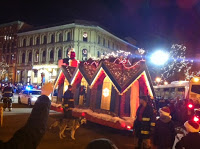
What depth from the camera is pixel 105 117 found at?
1075 cm

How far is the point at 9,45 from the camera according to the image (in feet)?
197

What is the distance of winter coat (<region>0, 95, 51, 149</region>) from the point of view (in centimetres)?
195

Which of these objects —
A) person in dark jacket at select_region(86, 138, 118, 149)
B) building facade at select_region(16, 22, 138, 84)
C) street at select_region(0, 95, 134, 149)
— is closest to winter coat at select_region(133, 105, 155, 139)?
street at select_region(0, 95, 134, 149)

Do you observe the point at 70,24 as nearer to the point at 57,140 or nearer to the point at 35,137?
the point at 57,140

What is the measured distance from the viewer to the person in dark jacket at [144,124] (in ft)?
20.4

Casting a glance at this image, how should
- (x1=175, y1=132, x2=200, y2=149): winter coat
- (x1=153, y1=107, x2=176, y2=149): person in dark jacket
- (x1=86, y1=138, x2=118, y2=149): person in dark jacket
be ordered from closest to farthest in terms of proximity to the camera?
1. (x1=86, y1=138, x2=118, y2=149): person in dark jacket
2. (x1=175, y1=132, x2=200, y2=149): winter coat
3. (x1=153, y1=107, x2=176, y2=149): person in dark jacket

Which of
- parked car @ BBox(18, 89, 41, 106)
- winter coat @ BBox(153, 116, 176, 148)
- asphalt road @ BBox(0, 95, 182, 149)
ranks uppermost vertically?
winter coat @ BBox(153, 116, 176, 148)

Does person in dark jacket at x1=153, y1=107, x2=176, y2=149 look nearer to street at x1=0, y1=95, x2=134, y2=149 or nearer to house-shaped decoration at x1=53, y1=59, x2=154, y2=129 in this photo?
street at x1=0, y1=95, x2=134, y2=149

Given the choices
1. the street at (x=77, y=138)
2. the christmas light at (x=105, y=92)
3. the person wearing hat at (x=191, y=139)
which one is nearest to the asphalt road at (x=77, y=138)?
the street at (x=77, y=138)

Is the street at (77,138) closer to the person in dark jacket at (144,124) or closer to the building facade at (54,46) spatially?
the person in dark jacket at (144,124)

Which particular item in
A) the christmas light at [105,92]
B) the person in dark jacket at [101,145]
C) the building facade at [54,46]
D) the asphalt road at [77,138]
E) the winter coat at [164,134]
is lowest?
A: the asphalt road at [77,138]

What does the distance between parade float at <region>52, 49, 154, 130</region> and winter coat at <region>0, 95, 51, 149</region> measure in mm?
7373

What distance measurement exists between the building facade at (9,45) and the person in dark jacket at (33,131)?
5927cm

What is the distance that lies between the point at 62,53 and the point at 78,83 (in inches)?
1421
